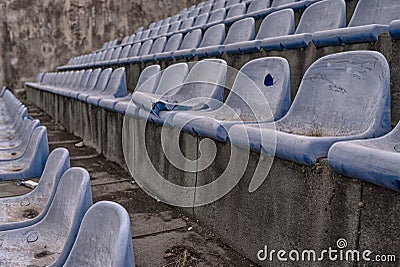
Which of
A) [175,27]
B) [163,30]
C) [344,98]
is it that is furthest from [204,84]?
[163,30]

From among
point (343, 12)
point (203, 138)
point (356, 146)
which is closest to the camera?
point (356, 146)

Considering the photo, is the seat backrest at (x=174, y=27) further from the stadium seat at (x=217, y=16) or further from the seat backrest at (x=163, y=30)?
the stadium seat at (x=217, y=16)

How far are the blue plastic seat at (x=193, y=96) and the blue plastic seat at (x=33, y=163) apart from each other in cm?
31

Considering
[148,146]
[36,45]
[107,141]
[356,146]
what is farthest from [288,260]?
[36,45]

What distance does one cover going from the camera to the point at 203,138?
1048 millimetres

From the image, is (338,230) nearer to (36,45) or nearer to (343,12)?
(343,12)

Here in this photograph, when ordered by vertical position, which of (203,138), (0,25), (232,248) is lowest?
(232,248)

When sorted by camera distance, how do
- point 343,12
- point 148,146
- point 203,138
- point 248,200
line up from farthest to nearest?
point 148,146 < point 343,12 < point 203,138 < point 248,200

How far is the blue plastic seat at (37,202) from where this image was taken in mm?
875

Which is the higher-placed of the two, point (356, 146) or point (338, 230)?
point (356, 146)

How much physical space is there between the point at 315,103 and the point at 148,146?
27.0 inches

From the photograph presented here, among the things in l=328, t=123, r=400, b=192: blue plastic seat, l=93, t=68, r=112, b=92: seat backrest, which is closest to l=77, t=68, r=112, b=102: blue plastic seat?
l=93, t=68, r=112, b=92: seat backrest

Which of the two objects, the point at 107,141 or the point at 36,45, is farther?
the point at 36,45

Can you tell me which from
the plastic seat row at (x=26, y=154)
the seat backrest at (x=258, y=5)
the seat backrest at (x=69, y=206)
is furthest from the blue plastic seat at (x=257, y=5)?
the seat backrest at (x=69, y=206)
